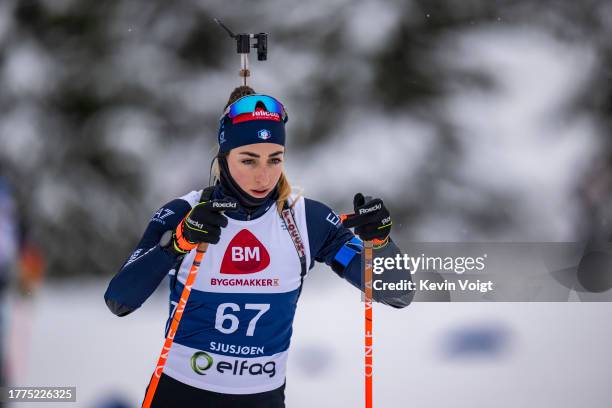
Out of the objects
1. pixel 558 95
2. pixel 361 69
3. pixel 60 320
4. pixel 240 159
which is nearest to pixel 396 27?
pixel 361 69

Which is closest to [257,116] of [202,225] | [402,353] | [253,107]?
[253,107]

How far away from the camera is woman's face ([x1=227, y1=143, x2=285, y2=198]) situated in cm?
205

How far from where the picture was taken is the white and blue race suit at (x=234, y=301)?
2072 mm

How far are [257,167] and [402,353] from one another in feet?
7.59

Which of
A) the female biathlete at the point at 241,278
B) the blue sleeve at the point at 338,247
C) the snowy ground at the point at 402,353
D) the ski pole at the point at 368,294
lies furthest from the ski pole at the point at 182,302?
the snowy ground at the point at 402,353

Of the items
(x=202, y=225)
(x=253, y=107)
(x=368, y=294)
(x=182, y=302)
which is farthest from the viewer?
(x=368, y=294)

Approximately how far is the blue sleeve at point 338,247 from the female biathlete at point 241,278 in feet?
0.19

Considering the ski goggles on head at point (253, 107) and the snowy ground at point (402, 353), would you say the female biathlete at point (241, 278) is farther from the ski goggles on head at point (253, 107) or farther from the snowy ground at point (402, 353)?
the snowy ground at point (402, 353)

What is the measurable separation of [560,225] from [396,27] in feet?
6.16

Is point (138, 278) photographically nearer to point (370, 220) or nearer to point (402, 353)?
point (370, 220)

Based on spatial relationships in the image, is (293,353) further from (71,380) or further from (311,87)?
(311,87)

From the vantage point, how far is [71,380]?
13.2ft

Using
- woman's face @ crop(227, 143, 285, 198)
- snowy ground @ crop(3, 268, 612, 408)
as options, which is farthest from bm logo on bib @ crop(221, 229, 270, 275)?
snowy ground @ crop(3, 268, 612, 408)

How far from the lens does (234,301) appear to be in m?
2.07
